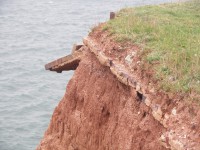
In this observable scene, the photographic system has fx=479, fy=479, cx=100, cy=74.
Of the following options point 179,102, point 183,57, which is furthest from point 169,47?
point 179,102

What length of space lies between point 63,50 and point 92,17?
7.65 m

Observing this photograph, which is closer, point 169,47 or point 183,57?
point 183,57

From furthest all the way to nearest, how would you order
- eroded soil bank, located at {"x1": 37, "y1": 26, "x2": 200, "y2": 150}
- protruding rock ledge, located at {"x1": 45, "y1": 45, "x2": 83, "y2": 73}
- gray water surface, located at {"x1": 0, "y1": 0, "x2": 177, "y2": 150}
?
gray water surface, located at {"x1": 0, "y1": 0, "x2": 177, "y2": 150} → protruding rock ledge, located at {"x1": 45, "y1": 45, "x2": 83, "y2": 73} → eroded soil bank, located at {"x1": 37, "y1": 26, "x2": 200, "y2": 150}

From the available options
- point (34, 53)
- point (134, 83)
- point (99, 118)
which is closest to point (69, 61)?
point (99, 118)

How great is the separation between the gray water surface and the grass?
36.7ft

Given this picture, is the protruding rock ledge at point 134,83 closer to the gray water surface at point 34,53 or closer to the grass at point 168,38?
the grass at point 168,38

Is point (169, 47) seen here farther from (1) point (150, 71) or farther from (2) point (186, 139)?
(2) point (186, 139)

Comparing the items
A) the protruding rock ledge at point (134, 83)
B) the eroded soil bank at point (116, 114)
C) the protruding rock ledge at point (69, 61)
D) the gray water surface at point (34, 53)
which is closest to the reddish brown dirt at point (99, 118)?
the eroded soil bank at point (116, 114)

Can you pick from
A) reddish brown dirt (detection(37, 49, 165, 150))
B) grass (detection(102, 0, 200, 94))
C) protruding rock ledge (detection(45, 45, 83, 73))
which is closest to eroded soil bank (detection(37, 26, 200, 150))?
reddish brown dirt (detection(37, 49, 165, 150))

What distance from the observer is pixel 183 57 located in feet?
29.9

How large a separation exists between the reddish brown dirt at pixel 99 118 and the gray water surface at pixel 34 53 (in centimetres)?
1080

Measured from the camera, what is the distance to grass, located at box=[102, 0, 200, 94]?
27.9ft

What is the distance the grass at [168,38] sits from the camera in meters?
8.49

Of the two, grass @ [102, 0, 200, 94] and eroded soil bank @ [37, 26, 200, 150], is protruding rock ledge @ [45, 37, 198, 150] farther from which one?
grass @ [102, 0, 200, 94]
